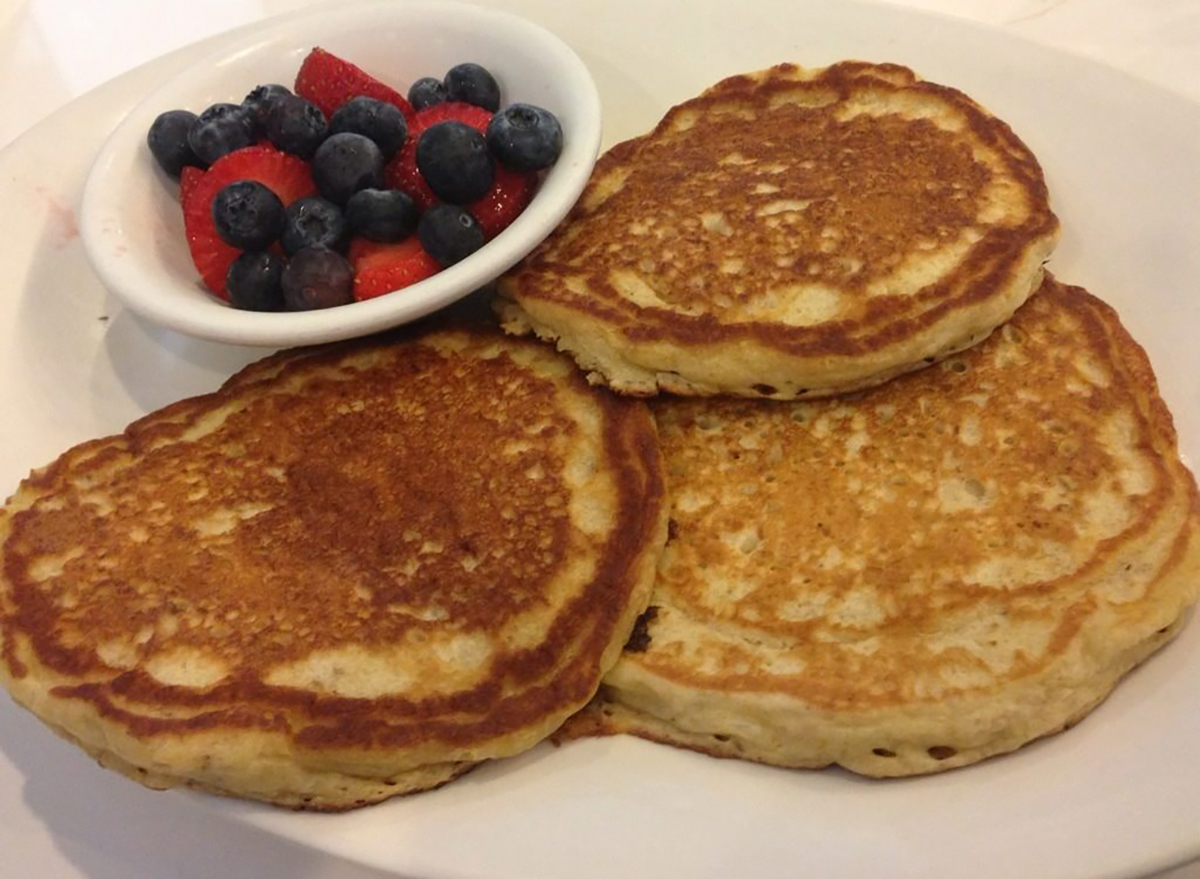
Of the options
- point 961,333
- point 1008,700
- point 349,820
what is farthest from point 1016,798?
point 349,820

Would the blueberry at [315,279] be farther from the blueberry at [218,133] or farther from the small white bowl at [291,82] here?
the blueberry at [218,133]

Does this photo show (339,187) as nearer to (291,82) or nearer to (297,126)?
(297,126)

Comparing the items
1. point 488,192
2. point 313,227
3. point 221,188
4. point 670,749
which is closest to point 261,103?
point 221,188

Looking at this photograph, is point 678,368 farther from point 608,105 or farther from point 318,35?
point 318,35

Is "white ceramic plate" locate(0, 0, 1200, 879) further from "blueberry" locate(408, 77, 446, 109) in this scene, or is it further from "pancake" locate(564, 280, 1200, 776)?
"blueberry" locate(408, 77, 446, 109)

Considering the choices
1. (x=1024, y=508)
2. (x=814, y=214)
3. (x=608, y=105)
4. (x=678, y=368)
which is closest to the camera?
(x=1024, y=508)
